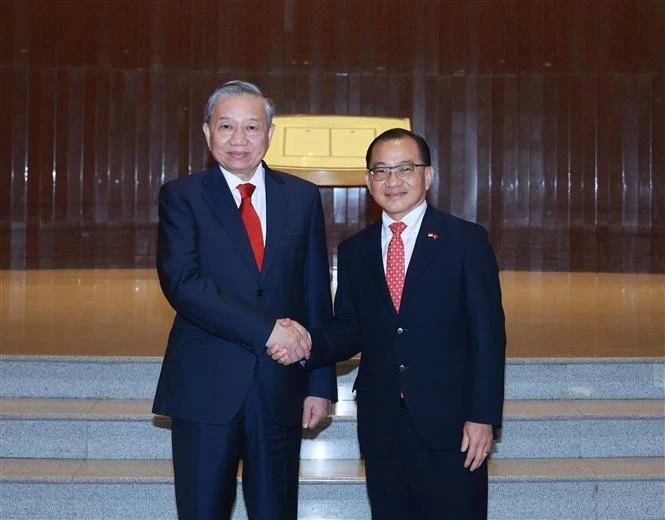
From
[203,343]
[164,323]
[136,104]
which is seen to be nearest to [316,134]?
[164,323]

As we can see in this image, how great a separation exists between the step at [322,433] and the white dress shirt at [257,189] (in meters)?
1.49

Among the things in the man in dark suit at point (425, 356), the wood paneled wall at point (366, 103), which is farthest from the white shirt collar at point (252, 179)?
the wood paneled wall at point (366, 103)

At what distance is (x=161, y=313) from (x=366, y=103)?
12.6 feet

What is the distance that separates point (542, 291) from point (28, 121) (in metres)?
4.61

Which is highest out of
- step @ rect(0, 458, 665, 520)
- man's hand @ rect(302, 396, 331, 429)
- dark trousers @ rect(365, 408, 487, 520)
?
man's hand @ rect(302, 396, 331, 429)

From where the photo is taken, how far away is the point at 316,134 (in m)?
6.04

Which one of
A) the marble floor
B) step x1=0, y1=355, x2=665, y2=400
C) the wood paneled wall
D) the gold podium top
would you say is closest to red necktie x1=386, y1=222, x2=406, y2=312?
step x1=0, y1=355, x2=665, y2=400

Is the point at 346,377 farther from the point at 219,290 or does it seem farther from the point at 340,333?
the point at 219,290

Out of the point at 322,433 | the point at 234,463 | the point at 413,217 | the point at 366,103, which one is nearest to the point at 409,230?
the point at 413,217

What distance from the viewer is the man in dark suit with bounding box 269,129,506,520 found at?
2.08 metres

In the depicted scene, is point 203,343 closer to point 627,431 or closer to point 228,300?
point 228,300

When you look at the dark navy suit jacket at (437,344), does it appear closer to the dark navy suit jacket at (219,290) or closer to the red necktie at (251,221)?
the dark navy suit jacket at (219,290)

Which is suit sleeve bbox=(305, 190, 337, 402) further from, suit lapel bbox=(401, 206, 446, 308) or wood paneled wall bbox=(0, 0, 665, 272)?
wood paneled wall bbox=(0, 0, 665, 272)

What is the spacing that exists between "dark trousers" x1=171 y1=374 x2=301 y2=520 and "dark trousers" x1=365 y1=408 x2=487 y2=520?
0.71ft
